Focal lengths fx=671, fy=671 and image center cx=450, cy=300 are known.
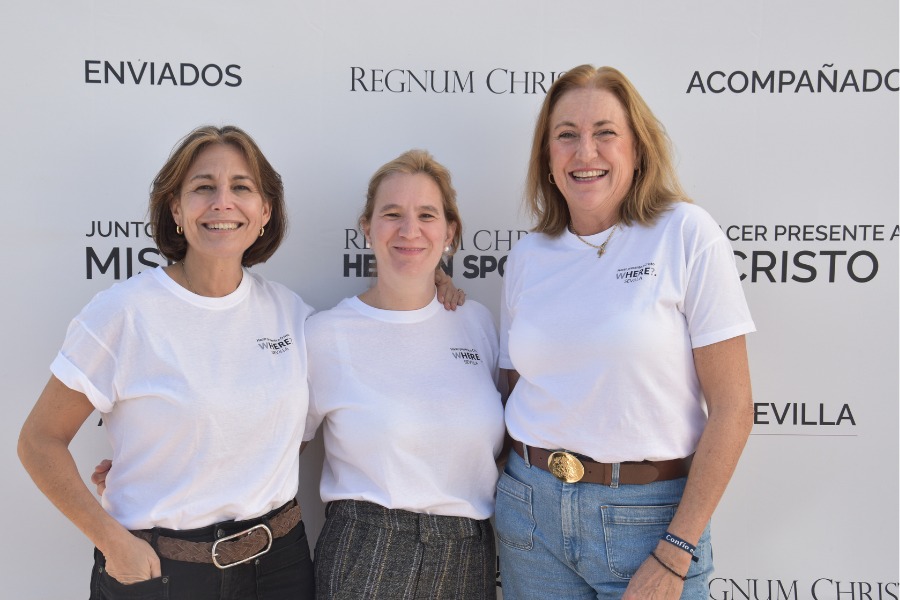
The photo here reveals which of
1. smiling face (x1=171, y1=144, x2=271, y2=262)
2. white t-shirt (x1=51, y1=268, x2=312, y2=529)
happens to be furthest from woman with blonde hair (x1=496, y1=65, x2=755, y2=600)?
smiling face (x1=171, y1=144, x2=271, y2=262)

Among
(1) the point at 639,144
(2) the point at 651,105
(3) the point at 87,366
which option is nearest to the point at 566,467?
(1) the point at 639,144

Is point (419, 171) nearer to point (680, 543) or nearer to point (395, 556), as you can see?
point (395, 556)

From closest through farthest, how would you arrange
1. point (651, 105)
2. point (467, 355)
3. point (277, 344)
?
point (277, 344), point (467, 355), point (651, 105)

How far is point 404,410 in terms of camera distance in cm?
201

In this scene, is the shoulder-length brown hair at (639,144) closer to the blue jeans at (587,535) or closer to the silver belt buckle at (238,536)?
the blue jeans at (587,535)

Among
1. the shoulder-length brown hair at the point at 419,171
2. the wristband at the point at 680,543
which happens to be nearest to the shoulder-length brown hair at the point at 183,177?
the shoulder-length brown hair at the point at 419,171

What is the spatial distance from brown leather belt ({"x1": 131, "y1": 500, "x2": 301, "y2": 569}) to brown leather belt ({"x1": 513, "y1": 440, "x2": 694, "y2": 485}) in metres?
0.82

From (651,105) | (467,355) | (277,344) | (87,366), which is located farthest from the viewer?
(651,105)

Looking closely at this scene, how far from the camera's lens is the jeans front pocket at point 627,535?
174cm

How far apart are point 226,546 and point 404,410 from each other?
1.99 feet

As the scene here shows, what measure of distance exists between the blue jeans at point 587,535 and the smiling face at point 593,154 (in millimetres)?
760

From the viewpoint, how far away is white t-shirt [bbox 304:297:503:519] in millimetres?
1981

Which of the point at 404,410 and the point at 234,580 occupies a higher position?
the point at 404,410

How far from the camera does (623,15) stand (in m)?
2.49
